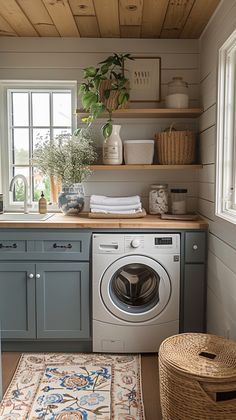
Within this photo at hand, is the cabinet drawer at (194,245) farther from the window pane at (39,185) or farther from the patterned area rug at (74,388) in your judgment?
the window pane at (39,185)

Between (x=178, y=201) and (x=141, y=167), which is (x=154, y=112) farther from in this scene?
(x=178, y=201)

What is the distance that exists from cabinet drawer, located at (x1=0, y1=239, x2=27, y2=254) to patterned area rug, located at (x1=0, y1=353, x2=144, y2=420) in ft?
2.43

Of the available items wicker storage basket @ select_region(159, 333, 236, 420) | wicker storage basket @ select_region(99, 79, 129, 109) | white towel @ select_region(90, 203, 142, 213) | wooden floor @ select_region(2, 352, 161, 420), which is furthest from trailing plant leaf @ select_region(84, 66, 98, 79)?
wooden floor @ select_region(2, 352, 161, 420)

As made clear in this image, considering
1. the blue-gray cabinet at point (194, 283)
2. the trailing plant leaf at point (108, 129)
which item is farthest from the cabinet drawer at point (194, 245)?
the trailing plant leaf at point (108, 129)

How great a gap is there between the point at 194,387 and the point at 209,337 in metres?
0.37

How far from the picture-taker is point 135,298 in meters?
2.78

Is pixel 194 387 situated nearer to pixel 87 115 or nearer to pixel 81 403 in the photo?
pixel 81 403

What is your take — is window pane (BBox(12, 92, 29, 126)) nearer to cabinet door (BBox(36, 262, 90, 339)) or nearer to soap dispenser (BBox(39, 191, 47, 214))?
soap dispenser (BBox(39, 191, 47, 214))

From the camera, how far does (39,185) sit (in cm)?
329

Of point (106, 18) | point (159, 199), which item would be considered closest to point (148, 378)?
point (159, 199)

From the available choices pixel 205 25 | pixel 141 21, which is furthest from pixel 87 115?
pixel 205 25

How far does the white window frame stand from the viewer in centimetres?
315

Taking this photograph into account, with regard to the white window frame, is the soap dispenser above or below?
below

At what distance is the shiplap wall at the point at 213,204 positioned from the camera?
7.09 ft
